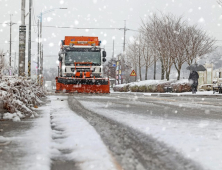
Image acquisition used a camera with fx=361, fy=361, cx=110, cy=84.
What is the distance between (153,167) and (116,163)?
366 mm

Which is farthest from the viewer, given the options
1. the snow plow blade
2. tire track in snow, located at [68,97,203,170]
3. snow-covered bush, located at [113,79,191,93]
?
snow-covered bush, located at [113,79,191,93]

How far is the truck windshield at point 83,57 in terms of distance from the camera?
75.0 feet

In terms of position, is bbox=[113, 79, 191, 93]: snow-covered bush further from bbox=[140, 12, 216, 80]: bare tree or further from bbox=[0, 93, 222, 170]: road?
bbox=[0, 93, 222, 170]: road

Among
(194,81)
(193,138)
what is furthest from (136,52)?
(193,138)

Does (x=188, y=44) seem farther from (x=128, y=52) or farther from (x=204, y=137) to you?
(x=204, y=137)

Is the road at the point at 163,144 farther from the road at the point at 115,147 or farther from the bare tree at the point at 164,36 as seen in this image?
the bare tree at the point at 164,36

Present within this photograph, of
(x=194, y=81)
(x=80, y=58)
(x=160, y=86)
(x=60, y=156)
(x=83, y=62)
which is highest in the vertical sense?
(x=80, y=58)

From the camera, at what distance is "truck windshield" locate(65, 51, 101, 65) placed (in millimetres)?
22875

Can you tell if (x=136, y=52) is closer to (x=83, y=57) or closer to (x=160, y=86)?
(x=160, y=86)

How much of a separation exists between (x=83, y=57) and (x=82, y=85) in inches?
81.7

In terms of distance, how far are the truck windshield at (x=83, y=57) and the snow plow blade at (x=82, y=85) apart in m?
1.45

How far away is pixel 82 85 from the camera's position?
22062 millimetres

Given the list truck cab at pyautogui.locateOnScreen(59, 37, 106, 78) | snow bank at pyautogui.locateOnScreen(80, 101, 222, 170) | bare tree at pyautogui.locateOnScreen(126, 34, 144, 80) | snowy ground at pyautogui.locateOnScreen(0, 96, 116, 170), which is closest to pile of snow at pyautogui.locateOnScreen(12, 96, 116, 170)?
snowy ground at pyautogui.locateOnScreen(0, 96, 116, 170)

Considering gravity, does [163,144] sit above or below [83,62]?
below
